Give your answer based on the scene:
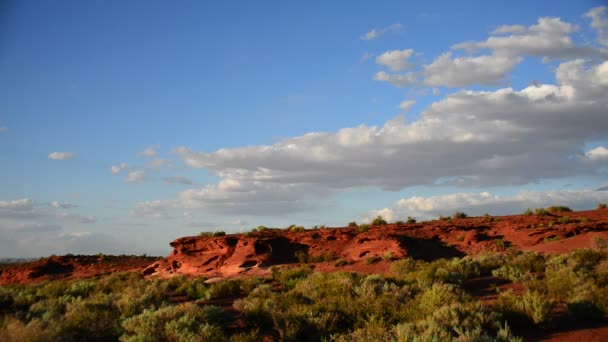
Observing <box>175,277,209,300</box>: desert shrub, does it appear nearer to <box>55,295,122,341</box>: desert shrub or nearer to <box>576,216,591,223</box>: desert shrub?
→ <box>55,295,122,341</box>: desert shrub

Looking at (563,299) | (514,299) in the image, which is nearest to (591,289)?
(563,299)

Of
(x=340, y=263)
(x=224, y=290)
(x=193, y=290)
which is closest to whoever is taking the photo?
(x=224, y=290)

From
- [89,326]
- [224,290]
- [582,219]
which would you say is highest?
[582,219]

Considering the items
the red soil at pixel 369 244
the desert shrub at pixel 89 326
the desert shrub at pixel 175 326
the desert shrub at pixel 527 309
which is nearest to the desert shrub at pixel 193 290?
the desert shrub at pixel 89 326

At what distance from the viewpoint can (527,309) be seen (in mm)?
8664

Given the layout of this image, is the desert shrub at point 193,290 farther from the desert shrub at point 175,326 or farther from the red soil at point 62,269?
the red soil at point 62,269

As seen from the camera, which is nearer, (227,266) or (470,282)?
(470,282)

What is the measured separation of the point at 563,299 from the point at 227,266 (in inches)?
755

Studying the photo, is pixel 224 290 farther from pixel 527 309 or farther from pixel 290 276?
pixel 527 309

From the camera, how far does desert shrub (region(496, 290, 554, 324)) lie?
8.34 meters

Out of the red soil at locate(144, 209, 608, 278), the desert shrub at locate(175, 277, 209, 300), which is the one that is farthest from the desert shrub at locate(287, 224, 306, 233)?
the desert shrub at locate(175, 277, 209, 300)

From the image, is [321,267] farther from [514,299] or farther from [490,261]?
[514,299]

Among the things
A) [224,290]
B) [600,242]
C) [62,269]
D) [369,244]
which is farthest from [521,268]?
[62,269]

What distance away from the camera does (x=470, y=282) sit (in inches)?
563
